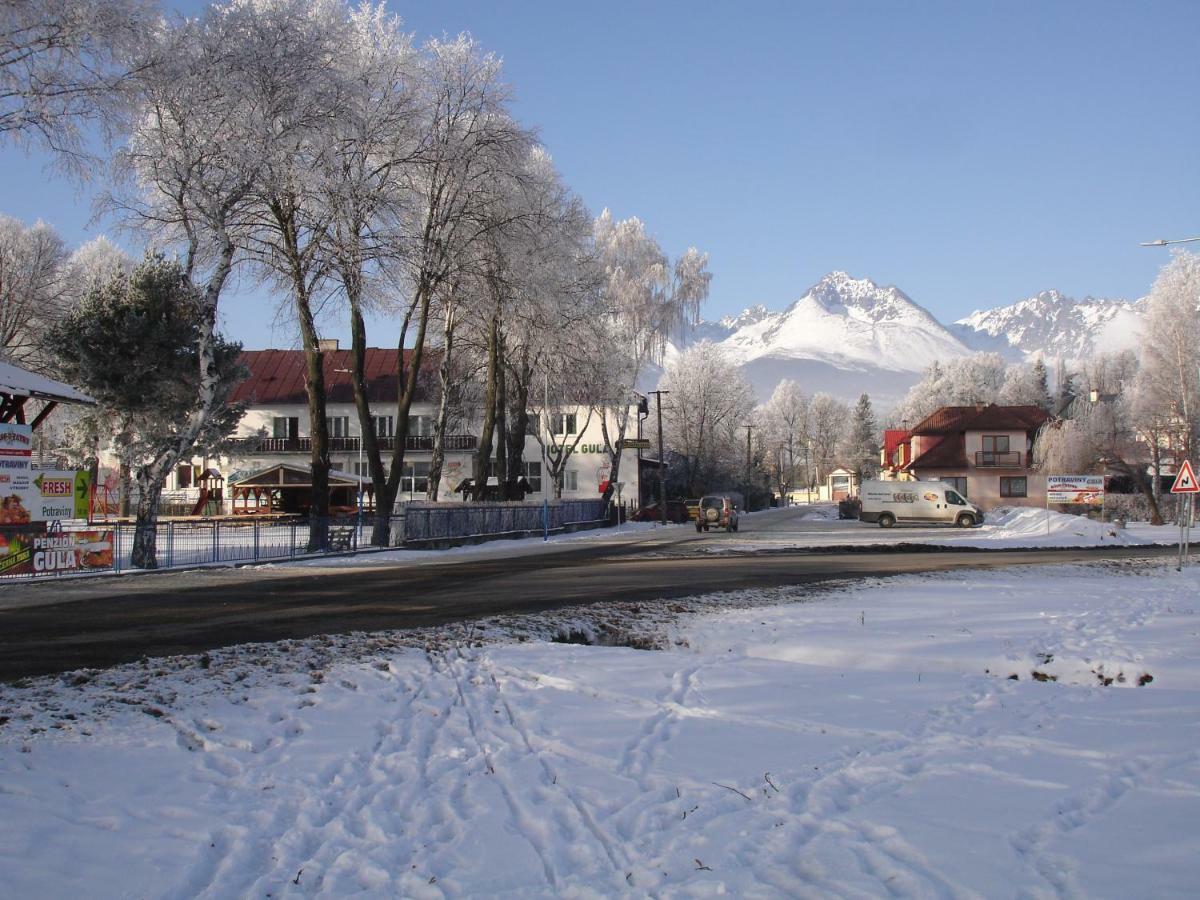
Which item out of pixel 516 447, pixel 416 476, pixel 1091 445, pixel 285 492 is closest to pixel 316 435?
pixel 516 447

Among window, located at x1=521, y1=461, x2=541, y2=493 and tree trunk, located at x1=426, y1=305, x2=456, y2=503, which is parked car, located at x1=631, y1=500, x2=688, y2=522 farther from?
tree trunk, located at x1=426, y1=305, x2=456, y2=503

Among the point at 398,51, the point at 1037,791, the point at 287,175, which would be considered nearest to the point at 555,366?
the point at 398,51

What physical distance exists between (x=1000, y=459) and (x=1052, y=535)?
3458 centimetres

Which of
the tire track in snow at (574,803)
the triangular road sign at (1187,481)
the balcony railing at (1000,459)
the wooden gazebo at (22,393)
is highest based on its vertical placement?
the wooden gazebo at (22,393)

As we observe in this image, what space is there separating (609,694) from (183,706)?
11.3ft

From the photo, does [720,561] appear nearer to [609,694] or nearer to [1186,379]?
[609,694]

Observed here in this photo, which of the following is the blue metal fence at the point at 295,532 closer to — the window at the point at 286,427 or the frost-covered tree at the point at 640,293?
the frost-covered tree at the point at 640,293

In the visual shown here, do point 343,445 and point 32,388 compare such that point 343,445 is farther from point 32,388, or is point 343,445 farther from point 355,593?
point 355,593

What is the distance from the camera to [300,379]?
73.8m

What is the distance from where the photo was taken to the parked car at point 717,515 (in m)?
53.1

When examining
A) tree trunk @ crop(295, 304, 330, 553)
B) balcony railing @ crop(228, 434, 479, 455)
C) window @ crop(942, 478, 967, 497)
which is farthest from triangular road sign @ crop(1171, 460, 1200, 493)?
balcony railing @ crop(228, 434, 479, 455)

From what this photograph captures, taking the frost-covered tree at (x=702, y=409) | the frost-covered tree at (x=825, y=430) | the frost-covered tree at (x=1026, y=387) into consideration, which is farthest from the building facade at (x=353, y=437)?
the frost-covered tree at (x=825, y=430)

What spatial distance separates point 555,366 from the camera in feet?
141

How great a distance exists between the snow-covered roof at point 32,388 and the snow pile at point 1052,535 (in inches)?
1143
